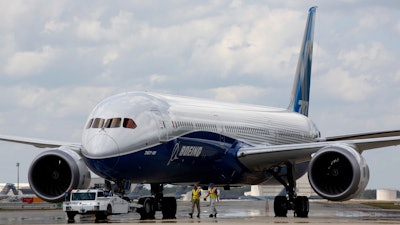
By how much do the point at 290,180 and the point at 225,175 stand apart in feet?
9.21

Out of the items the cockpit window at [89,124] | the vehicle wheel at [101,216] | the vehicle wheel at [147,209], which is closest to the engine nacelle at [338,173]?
the vehicle wheel at [147,209]

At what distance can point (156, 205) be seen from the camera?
110ft

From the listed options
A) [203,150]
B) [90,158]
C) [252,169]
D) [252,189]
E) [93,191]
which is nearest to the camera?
[90,158]

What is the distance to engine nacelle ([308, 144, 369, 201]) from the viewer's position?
106 ft

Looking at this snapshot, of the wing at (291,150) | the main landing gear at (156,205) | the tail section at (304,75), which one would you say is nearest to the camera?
the main landing gear at (156,205)

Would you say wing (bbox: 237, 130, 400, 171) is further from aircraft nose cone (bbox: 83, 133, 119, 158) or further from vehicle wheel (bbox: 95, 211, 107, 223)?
aircraft nose cone (bbox: 83, 133, 119, 158)

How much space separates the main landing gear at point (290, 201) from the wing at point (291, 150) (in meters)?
0.80

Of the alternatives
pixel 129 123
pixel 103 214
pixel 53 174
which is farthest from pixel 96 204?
pixel 129 123

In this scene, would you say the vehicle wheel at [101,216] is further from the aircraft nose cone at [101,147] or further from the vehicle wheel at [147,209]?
the aircraft nose cone at [101,147]

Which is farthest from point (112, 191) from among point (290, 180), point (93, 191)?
point (290, 180)

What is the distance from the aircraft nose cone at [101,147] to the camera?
29734 millimetres

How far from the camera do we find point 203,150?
113 ft

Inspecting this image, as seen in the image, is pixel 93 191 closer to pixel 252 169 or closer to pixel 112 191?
pixel 112 191

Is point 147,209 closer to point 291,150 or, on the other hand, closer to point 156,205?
point 156,205
